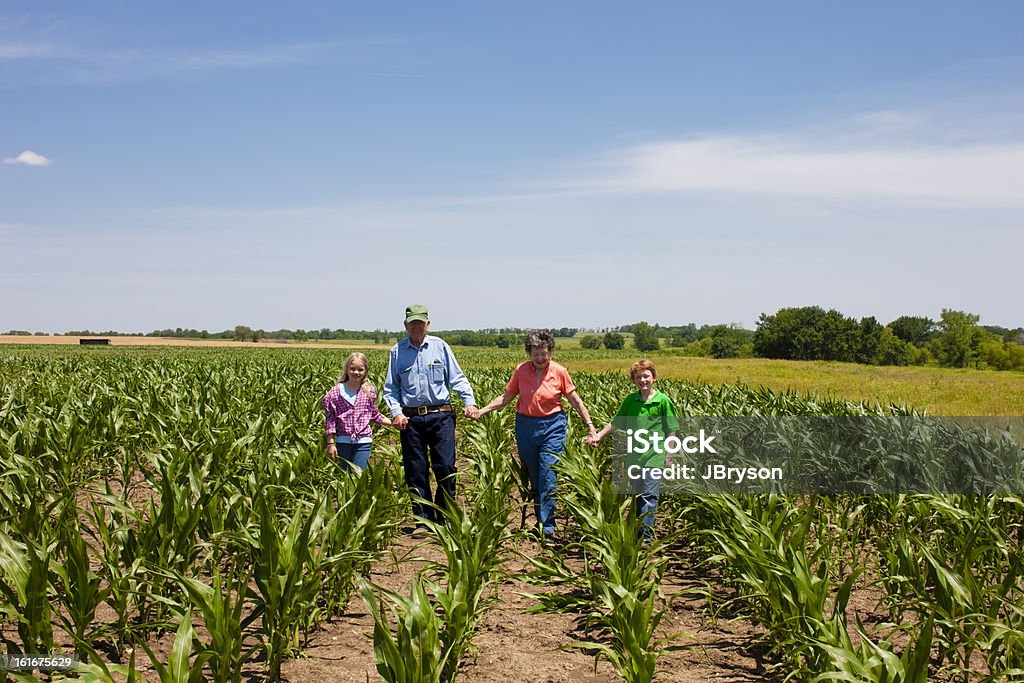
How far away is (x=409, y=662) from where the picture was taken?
11.0 feet

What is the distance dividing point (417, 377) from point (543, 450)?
1.40m

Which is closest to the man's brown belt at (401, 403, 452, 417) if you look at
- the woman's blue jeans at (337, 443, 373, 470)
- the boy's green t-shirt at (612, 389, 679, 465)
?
the woman's blue jeans at (337, 443, 373, 470)

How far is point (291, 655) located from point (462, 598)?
3.88 ft

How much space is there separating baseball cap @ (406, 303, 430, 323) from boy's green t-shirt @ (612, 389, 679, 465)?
6.70 ft

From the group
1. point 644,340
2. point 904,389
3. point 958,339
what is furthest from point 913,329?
point 904,389

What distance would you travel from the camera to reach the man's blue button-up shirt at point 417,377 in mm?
6914

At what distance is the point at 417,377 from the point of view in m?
Answer: 6.91

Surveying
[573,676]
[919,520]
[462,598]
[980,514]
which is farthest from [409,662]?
[919,520]

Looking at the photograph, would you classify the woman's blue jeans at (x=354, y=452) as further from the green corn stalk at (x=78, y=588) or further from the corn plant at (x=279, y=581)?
the green corn stalk at (x=78, y=588)

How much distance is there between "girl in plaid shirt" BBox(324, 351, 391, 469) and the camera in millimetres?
6758

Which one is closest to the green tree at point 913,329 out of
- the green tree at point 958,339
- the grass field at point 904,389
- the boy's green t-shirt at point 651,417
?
the green tree at point 958,339

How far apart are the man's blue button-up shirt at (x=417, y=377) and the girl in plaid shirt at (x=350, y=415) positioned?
0.84ft

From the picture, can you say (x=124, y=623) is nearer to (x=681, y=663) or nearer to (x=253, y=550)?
(x=253, y=550)

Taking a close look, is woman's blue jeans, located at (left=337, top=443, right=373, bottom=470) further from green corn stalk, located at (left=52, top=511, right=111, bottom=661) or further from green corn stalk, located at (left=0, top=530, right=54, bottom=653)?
green corn stalk, located at (left=0, top=530, right=54, bottom=653)
